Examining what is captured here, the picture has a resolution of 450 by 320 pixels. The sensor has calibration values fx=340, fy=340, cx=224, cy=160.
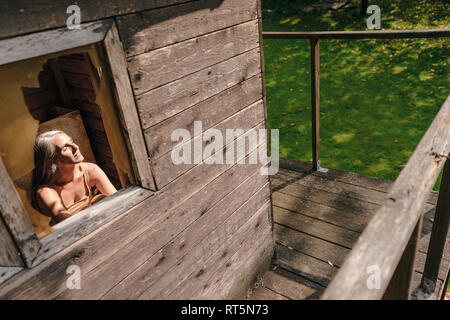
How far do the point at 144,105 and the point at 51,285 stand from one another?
3.37 feet

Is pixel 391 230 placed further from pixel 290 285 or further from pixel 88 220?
pixel 290 285

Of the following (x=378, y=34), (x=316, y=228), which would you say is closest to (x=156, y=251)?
(x=316, y=228)

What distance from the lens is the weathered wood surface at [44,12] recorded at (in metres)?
1.30

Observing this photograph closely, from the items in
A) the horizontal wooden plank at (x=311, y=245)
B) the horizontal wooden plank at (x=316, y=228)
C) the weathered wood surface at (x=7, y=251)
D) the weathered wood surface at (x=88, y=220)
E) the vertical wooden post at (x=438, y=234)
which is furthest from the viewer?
the horizontal wooden plank at (x=316, y=228)

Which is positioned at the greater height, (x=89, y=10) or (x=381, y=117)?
(x=89, y=10)

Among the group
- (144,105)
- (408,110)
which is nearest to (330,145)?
(408,110)

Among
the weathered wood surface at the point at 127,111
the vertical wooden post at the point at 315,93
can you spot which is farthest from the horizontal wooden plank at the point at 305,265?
the weathered wood surface at the point at 127,111

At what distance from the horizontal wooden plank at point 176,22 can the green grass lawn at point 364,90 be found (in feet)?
13.3

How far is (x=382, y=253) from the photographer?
116cm

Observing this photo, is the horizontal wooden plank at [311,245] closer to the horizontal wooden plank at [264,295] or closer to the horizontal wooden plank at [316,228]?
the horizontal wooden plank at [316,228]

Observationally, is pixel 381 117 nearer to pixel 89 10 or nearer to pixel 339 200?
pixel 339 200

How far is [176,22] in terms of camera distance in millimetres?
1979

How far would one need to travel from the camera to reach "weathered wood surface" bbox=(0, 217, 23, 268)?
56.7 inches

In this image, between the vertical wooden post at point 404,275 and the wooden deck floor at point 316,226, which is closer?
the vertical wooden post at point 404,275
